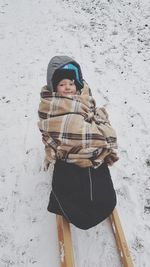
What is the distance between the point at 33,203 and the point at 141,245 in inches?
59.3

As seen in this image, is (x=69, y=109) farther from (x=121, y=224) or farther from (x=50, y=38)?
(x=50, y=38)

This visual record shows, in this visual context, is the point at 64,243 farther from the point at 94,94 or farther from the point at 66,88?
the point at 94,94

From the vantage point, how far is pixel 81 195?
350 cm

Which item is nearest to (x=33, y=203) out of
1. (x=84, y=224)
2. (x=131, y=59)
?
(x=84, y=224)

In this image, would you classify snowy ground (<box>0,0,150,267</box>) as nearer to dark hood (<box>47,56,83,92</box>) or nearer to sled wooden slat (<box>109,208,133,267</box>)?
sled wooden slat (<box>109,208,133,267</box>)

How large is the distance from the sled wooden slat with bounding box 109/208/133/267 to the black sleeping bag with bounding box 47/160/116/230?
23cm

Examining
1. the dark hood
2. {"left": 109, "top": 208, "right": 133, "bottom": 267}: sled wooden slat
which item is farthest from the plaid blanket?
{"left": 109, "top": 208, "right": 133, "bottom": 267}: sled wooden slat

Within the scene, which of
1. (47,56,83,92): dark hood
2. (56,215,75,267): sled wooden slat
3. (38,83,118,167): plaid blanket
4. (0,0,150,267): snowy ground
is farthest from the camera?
(47,56,83,92): dark hood

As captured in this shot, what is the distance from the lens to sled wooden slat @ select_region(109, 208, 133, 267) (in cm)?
344

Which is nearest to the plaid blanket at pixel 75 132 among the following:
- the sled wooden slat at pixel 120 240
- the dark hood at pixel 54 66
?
the dark hood at pixel 54 66

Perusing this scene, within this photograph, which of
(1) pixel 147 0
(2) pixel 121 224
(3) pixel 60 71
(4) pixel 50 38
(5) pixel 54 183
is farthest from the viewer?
(1) pixel 147 0

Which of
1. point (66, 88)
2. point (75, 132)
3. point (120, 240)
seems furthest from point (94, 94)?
point (120, 240)

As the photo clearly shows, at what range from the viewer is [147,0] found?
30.2 ft

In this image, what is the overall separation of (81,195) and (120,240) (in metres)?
0.72
